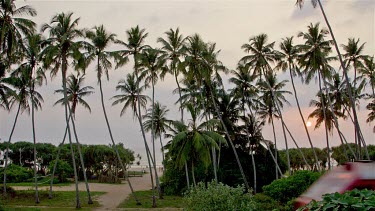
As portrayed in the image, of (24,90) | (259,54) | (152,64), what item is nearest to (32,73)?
(24,90)

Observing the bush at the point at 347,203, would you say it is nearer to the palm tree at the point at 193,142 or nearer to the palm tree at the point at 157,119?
the palm tree at the point at 193,142

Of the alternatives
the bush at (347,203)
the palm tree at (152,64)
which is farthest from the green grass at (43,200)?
the bush at (347,203)

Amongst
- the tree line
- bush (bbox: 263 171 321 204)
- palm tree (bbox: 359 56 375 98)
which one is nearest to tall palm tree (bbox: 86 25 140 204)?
the tree line

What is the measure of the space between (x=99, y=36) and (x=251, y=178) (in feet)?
70.0

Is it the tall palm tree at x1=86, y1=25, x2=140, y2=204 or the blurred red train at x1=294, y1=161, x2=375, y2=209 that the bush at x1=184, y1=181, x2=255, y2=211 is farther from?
the tall palm tree at x1=86, y1=25, x2=140, y2=204

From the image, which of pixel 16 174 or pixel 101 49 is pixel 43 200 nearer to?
pixel 101 49

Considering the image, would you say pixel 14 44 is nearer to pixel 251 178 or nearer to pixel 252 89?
pixel 252 89

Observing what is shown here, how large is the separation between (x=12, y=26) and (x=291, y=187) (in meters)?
18.0

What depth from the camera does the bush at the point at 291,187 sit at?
685 inches

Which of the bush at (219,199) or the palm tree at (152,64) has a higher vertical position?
the palm tree at (152,64)

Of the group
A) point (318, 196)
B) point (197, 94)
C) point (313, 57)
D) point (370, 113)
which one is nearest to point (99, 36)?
point (197, 94)

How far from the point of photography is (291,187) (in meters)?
17.3

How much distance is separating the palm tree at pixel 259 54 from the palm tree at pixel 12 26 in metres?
19.8

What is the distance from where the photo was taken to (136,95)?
34.0 m
